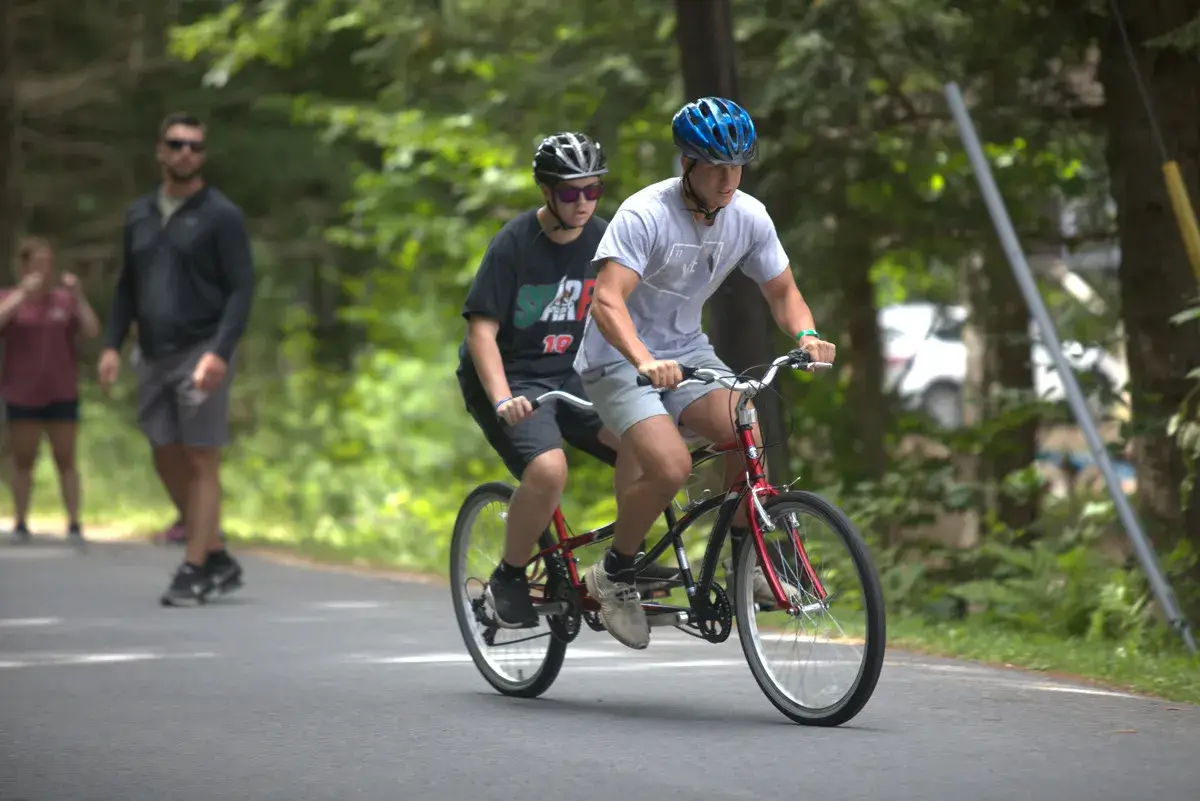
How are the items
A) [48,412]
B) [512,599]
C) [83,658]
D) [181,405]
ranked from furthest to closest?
[48,412], [181,405], [83,658], [512,599]

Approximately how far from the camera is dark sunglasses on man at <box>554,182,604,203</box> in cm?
809

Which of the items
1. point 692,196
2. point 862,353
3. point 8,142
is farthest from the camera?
point 8,142

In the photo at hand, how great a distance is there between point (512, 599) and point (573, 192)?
60.3 inches

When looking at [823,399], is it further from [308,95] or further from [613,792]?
[613,792]

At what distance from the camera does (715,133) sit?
727cm

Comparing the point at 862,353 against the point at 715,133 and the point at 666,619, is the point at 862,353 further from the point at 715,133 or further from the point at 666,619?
the point at 715,133

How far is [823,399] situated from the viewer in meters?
16.2

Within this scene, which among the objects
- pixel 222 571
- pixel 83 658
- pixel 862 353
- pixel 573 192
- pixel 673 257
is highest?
pixel 573 192

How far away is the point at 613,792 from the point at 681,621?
4.86ft

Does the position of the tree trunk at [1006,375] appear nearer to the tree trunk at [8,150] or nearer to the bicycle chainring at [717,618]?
the bicycle chainring at [717,618]

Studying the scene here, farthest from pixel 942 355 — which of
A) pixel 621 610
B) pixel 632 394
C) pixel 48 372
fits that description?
pixel 632 394

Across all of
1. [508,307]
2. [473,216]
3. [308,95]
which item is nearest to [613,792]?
[508,307]

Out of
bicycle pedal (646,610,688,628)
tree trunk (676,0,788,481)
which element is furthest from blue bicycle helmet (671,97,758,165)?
tree trunk (676,0,788,481)

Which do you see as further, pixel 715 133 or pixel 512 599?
pixel 512 599
